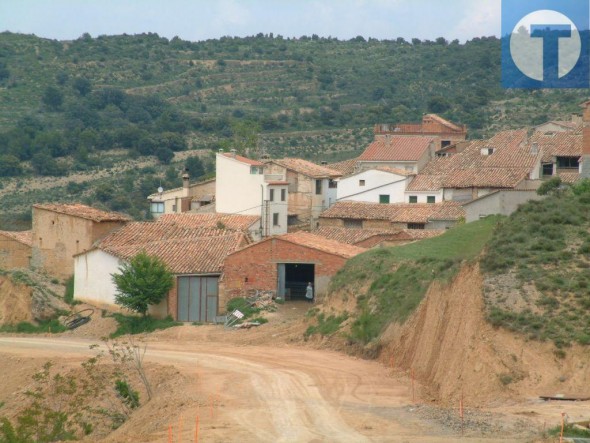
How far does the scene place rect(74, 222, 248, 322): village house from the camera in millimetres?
51188

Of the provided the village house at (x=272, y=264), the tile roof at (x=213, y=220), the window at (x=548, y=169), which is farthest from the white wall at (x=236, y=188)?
the window at (x=548, y=169)

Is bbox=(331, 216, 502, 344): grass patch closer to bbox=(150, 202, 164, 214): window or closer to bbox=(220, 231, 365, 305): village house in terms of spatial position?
bbox=(220, 231, 365, 305): village house

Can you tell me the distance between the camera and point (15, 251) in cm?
5972

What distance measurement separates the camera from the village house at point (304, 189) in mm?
69062

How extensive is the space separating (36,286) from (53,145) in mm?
52577

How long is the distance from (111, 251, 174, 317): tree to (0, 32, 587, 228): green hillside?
32945 millimetres

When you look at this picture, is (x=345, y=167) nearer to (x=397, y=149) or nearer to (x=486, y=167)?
(x=397, y=149)

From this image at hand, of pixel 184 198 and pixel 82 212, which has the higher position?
pixel 184 198

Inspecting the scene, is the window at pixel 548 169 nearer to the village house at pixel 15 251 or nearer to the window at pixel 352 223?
the window at pixel 352 223

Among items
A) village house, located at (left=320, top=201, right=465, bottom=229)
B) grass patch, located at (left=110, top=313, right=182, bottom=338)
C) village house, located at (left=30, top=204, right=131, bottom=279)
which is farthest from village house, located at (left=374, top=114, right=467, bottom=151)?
grass patch, located at (left=110, top=313, right=182, bottom=338)

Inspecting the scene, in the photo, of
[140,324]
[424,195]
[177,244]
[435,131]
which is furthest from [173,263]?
[435,131]

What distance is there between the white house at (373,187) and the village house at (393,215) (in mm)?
3269

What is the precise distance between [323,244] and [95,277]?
884 cm

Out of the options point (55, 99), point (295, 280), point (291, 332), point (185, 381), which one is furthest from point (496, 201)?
point (55, 99)
